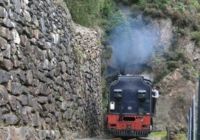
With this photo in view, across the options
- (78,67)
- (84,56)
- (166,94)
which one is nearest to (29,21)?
(78,67)

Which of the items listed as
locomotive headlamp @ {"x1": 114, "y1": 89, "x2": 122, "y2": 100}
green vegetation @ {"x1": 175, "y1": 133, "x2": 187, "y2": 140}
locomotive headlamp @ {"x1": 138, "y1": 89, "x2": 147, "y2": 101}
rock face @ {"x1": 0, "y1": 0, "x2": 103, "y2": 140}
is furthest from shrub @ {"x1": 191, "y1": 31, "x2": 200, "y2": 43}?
green vegetation @ {"x1": 175, "y1": 133, "x2": 187, "y2": 140}

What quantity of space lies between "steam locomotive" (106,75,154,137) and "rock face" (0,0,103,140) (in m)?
1.28

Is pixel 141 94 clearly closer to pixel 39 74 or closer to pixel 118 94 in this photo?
pixel 118 94

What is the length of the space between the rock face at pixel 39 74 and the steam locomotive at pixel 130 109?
128 centimetres

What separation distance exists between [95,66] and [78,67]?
4596 mm

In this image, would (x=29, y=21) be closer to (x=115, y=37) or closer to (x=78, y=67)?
(x=78, y=67)

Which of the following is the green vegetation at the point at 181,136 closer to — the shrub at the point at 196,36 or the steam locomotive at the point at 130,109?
the steam locomotive at the point at 130,109

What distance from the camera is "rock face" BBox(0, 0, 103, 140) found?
814 cm

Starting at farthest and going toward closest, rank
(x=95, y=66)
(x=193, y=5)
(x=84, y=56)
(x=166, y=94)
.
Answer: (x=193, y=5), (x=166, y=94), (x=95, y=66), (x=84, y=56)

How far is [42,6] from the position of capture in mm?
10859

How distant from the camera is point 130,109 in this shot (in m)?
17.8

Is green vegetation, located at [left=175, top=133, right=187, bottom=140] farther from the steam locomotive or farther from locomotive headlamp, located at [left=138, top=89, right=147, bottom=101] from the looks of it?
locomotive headlamp, located at [left=138, top=89, right=147, bottom=101]

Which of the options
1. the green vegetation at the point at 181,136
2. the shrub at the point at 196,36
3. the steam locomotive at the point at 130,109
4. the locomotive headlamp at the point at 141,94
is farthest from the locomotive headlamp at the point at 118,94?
the shrub at the point at 196,36

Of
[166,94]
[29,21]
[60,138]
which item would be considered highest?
[29,21]
